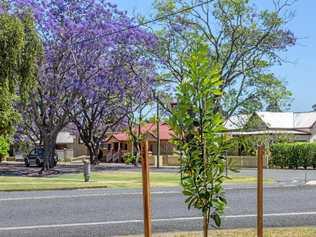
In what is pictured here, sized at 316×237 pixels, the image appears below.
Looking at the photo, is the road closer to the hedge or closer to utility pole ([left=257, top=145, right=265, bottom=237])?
utility pole ([left=257, top=145, right=265, bottom=237])

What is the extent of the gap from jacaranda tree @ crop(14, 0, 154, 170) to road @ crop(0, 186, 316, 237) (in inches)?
768

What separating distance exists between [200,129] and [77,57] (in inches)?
1296

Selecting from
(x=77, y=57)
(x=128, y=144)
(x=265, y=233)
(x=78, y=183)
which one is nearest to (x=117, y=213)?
(x=265, y=233)

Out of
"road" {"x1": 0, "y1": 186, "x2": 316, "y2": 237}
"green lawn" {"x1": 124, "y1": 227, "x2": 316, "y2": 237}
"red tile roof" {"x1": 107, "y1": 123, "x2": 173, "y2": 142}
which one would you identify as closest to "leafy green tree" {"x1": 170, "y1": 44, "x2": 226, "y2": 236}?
"green lawn" {"x1": 124, "y1": 227, "x2": 316, "y2": 237}

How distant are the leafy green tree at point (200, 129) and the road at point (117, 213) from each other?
511 cm

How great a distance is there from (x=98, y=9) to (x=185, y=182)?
32.1 m

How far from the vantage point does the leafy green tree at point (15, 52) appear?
72.0 ft

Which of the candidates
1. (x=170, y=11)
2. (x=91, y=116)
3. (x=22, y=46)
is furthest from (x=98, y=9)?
(x=91, y=116)

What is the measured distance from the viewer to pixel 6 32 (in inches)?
862

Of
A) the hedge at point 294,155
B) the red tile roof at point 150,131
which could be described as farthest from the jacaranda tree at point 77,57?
the red tile roof at point 150,131

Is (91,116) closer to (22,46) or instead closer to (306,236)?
(22,46)

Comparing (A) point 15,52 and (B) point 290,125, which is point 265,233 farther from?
(B) point 290,125

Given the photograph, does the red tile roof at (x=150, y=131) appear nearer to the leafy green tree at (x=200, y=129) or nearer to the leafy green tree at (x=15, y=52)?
the leafy green tree at (x=15, y=52)

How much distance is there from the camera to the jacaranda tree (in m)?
37.7
